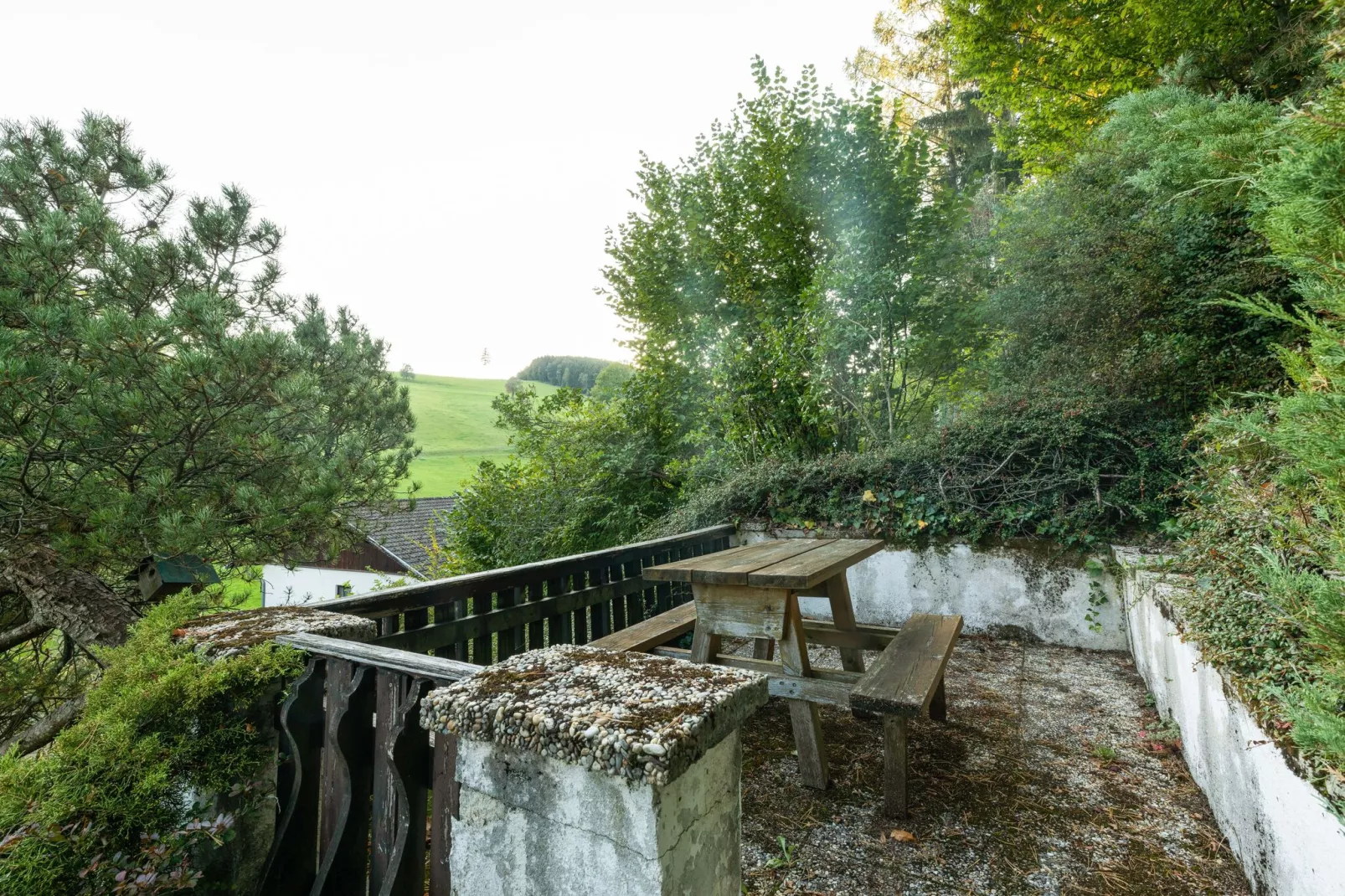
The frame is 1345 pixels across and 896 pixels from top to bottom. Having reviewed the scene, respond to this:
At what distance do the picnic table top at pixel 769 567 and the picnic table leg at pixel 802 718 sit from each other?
18 cm

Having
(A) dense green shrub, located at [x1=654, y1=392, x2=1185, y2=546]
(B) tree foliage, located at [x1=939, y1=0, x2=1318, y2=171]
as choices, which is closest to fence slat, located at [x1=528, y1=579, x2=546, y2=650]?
(A) dense green shrub, located at [x1=654, y1=392, x2=1185, y2=546]

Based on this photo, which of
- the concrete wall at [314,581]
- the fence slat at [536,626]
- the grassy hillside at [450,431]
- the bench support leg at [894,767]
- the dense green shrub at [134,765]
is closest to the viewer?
the dense green shrub at [134,765]

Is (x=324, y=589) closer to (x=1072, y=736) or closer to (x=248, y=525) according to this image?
(x=248, y=525)

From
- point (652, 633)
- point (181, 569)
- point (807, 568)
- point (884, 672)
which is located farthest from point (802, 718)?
point (181, 569)

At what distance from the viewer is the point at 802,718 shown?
242cm

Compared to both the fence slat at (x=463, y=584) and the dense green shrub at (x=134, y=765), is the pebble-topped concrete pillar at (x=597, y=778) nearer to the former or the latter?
the dense green shrub at (x=134, y=765)

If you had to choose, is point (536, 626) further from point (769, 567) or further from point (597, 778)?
point (597, 778)

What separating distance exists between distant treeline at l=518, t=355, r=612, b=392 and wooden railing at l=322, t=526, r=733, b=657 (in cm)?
3674

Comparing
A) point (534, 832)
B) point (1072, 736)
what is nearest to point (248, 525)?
point (534, 832)

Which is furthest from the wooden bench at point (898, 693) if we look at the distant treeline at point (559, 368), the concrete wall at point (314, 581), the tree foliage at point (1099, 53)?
the distant treeline at point (559, 368)

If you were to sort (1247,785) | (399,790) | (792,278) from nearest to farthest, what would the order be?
(399,790) → (1247,785) → (792,278)

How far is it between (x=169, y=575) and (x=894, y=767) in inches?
168

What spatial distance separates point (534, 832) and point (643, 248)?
9.32 meters

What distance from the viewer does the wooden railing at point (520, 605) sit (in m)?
2.26
